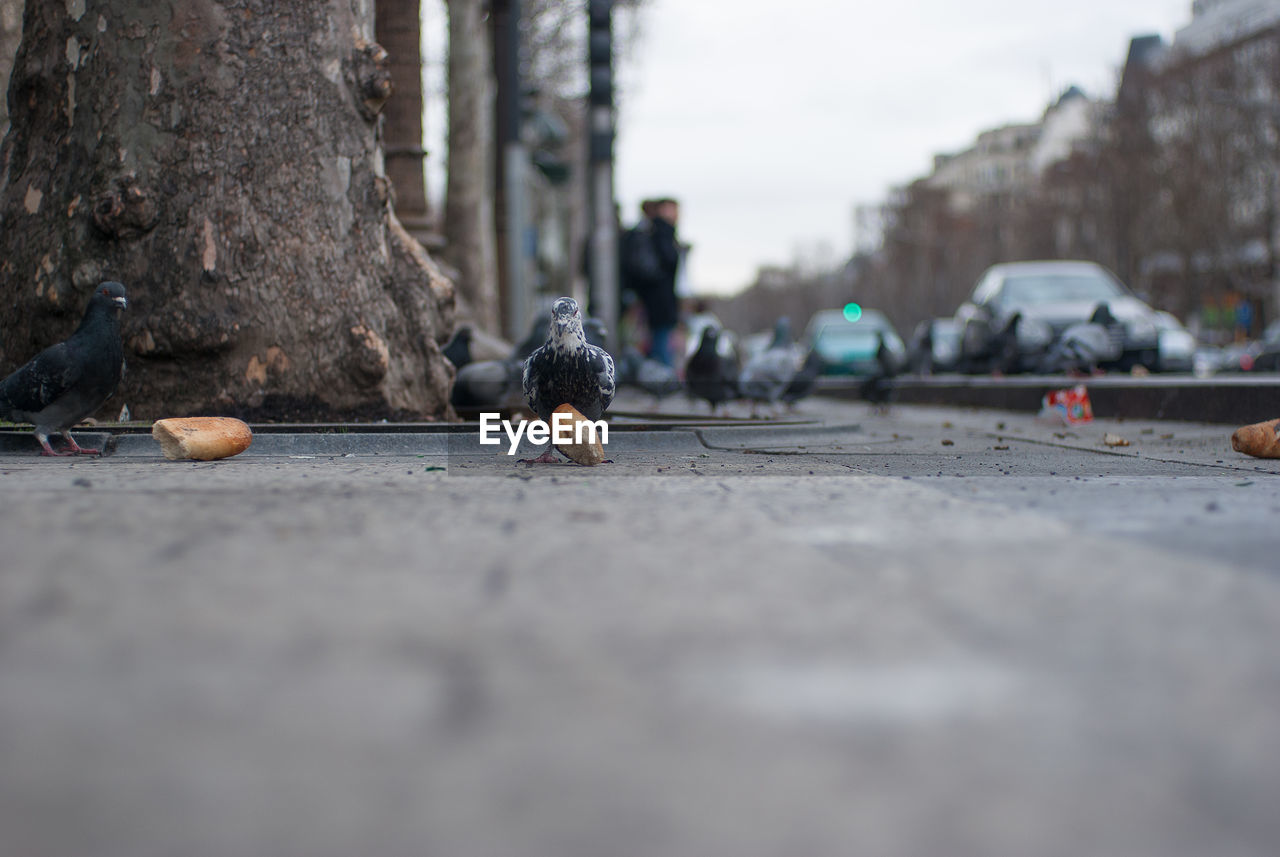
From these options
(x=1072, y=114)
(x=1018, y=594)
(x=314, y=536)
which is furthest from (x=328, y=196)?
(x=1072, y=114)

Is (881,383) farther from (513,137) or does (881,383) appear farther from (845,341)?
(845,341)

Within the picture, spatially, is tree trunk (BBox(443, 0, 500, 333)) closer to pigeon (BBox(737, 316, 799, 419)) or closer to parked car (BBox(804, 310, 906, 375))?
pigeon (BBox(737, 316, 799, 419))

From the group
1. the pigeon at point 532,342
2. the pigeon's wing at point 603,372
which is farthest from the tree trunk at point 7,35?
the pigeon's wing at point 603,372

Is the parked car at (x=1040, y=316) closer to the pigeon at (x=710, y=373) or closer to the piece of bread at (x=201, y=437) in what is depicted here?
the pigeon at (x=710, y=373)

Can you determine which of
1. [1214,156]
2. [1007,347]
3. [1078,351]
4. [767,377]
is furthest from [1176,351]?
[1214,156]

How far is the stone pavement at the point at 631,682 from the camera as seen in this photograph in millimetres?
1694

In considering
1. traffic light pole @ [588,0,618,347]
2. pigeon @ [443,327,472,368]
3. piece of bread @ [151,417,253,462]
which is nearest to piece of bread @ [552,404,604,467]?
piece of bread @ [151,417,253,462]

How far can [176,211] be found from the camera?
23.2ft

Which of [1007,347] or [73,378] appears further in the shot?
[1007,347]

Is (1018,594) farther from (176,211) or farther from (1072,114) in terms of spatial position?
(1072,114)

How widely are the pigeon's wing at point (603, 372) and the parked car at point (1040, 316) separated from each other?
969cm

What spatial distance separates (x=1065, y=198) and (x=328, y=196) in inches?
2147

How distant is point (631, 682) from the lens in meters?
2.13

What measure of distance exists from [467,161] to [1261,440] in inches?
609
